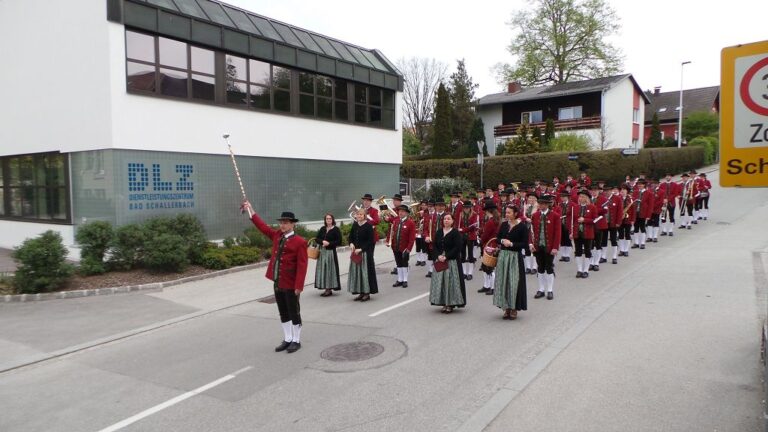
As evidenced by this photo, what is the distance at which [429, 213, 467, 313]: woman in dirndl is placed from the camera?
9.05 m

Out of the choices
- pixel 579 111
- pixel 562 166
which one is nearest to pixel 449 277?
pixel 562 166

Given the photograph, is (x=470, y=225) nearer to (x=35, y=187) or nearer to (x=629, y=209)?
(x=629, y=209)

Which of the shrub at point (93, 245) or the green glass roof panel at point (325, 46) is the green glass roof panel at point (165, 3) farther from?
the shrub at point (93, 245)

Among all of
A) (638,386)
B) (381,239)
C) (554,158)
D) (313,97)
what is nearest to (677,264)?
(638,386)

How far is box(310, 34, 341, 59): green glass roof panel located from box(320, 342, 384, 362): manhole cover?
Answer: 16296 mm

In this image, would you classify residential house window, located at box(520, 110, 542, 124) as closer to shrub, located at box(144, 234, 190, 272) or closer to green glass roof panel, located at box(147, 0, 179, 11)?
green glass roof panel, located at box(147, 0, 179, 11)

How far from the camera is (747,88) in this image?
13.6 feet

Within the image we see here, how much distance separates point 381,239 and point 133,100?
9.34m

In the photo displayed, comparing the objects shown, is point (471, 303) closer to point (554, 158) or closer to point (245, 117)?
point (245, 117)

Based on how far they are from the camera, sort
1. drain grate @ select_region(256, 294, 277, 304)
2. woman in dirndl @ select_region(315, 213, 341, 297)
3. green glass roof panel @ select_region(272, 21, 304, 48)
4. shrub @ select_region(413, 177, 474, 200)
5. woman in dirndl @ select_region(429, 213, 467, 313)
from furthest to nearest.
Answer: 1. shrub @ select_region(413, 177, 474, 200)
2. green glass roof panel @ select_region(272, 21, 304, 48)
3. woman in dirndl @ select_region(315, 213, 341, 297)
4. drain grate @ select_region(256, 294, 277, 304)
5. woman in dirndl @ select_region(429, 213, 467, 313)

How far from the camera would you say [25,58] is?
56.3 ft

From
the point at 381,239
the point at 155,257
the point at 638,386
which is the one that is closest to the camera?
the point at 638,386

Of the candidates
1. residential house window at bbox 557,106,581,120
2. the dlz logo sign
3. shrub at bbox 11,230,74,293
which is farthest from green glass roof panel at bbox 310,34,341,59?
residential house window at bbox 557,106,581,120

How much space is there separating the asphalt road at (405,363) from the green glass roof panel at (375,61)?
15.3 metres
